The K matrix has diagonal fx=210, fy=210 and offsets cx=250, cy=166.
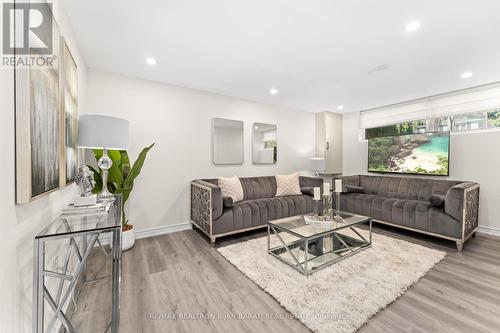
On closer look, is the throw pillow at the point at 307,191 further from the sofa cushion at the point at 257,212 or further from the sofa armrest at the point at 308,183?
the sofa cushion at the point at 257,212

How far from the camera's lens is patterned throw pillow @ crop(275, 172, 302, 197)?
161 inches

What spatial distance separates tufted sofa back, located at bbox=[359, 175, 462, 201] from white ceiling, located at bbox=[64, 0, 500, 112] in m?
1.58

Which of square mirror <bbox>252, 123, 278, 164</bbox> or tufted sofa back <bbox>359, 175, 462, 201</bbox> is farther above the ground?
square mirror <bbox>252, 123, 278, 164</bbox>

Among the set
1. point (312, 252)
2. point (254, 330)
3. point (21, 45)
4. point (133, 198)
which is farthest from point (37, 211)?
point (312, 252)

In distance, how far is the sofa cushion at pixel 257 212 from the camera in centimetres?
294

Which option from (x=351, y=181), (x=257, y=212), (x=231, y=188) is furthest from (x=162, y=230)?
(x=351, y=181)

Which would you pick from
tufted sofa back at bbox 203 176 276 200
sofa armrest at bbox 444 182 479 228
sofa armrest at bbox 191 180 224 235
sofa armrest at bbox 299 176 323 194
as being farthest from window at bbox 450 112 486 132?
sofa armrest at bbox 191 180 224 235

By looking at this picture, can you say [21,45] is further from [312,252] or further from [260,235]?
[260,235]

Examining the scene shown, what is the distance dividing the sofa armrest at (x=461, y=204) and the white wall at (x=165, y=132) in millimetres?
3105

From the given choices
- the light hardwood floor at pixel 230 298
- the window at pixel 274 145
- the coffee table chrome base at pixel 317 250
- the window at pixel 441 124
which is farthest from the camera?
the window at pixel 274 145

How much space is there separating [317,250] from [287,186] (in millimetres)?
1691

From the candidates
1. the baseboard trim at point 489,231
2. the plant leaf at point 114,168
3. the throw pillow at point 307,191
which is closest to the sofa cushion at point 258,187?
the throw pillow at point 307,191

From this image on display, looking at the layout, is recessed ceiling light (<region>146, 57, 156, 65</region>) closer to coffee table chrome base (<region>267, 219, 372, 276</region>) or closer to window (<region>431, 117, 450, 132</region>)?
coffee table chrome base (<region>267, 219, 372, 276</region>)

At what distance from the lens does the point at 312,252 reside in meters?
2.49
